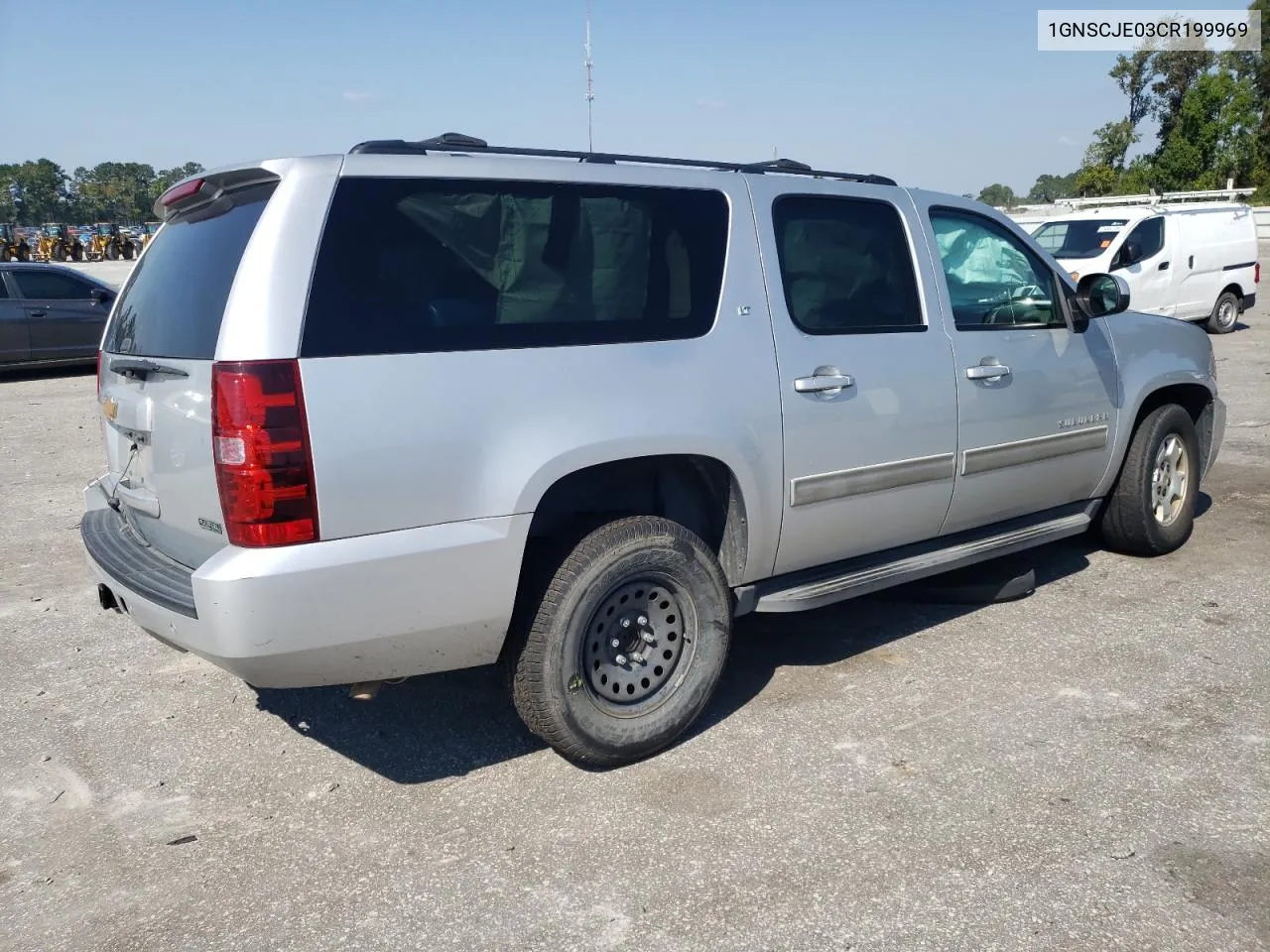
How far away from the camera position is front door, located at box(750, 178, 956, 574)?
3.89 m

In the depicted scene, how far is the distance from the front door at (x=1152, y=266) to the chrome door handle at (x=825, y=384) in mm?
11738

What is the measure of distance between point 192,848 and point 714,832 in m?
1.54

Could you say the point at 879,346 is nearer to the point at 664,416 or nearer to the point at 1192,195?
the point at 664,416

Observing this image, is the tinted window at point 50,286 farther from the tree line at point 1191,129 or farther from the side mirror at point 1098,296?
the tree line at point 1191,129

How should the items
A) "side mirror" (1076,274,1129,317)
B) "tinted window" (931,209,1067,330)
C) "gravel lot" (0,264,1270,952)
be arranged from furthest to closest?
"side mirror" (1076,274,1129,317)
"tinted window" (931,209,1067,330)
"gravel lot" (0,264,1270,952)

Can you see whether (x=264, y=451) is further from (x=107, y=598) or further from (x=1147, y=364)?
(x=1147, y=364)

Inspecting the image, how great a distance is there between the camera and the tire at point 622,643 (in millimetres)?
3369

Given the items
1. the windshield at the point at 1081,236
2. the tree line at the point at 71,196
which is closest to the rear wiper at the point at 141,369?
the windshield at the point at 1081,236

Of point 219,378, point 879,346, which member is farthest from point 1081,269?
point 219,378

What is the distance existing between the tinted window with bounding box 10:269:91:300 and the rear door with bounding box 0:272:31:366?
142mm

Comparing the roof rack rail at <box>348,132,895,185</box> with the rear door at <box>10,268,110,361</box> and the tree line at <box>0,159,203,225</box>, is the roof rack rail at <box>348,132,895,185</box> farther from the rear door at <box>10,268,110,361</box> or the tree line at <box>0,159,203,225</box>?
the tree line at <box>0,159,203,225</box>

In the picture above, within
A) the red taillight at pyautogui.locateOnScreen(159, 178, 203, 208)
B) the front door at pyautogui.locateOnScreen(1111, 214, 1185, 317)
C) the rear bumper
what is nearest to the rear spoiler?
the red taillight at pyautogui.locateOnScreen(159, 178, 203, 208)

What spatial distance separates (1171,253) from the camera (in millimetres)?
14391

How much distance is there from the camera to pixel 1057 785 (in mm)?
3389
